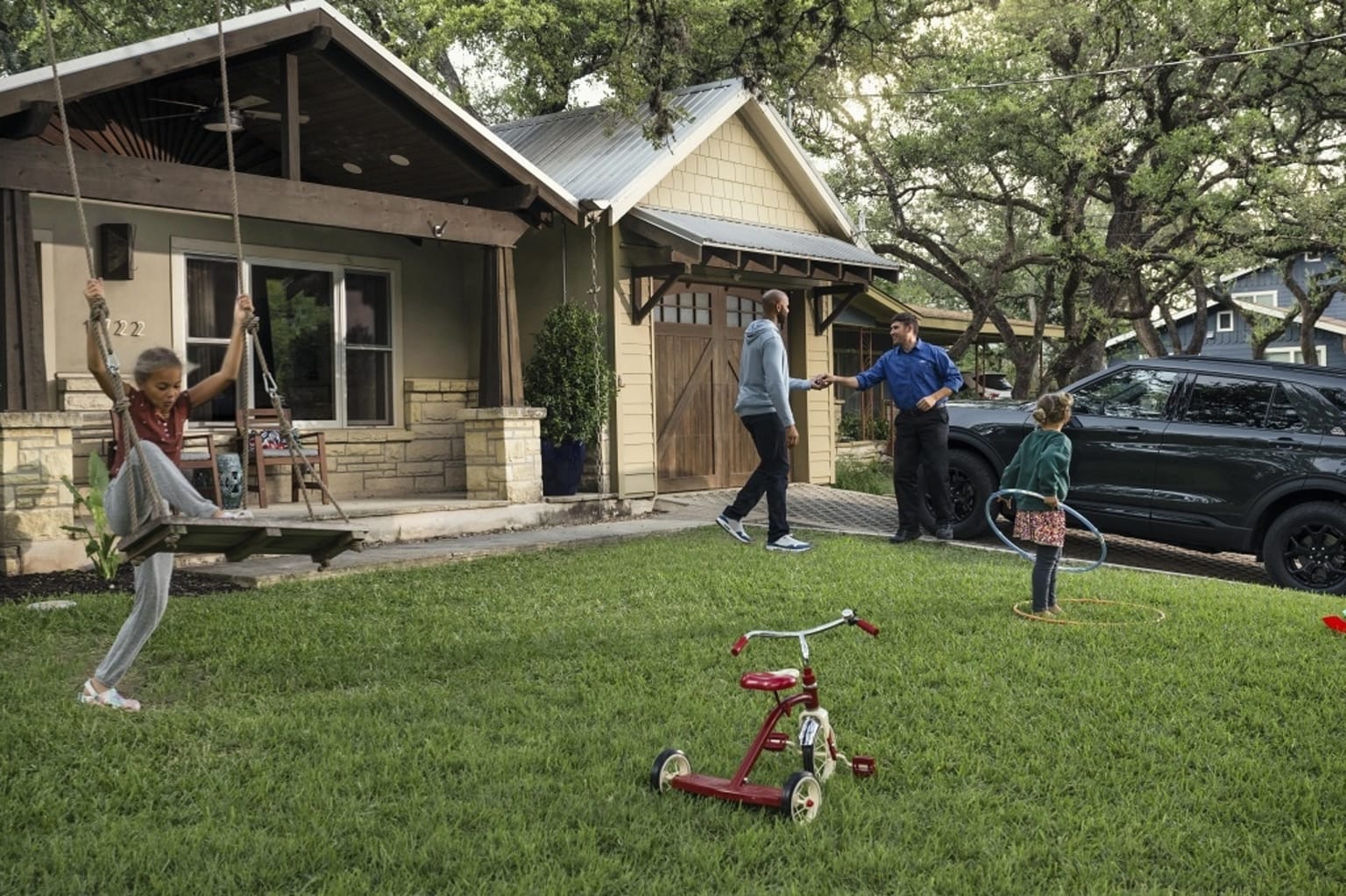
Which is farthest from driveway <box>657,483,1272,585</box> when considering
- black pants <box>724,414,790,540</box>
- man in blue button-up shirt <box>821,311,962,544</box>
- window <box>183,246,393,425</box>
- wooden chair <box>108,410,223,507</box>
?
wooden chair <box>108,410,223,507</box>

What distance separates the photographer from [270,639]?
684 cm

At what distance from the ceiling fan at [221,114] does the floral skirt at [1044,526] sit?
7659 millimetres

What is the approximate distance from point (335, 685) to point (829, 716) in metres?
2.38

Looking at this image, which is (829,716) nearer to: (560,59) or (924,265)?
(560,59)

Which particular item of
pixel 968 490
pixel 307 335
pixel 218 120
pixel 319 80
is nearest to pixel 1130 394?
pixel 968 490

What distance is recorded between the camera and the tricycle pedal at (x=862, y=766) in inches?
177

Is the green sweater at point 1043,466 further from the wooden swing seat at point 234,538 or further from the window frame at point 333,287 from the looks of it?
the window frame at point 333,287

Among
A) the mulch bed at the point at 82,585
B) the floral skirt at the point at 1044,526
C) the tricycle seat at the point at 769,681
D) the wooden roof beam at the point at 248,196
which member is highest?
the wooden roof beam at the point at 248,196

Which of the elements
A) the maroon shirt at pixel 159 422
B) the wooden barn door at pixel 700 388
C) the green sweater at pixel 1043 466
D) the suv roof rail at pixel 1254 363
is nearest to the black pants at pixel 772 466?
the green sweater at pixel 1043 466

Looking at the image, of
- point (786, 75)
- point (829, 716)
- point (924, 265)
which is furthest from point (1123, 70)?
point (829, 716)

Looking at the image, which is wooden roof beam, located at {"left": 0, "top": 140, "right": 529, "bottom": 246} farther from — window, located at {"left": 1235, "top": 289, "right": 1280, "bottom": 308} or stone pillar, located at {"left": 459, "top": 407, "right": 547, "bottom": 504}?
window, located at {"left": 1235, "top": 289, "right": 1280, "bottom": 308}

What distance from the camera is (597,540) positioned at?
1104cm

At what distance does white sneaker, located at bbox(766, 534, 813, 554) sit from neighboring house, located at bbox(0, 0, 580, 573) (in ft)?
10.1

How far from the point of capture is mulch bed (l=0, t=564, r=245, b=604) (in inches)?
321
